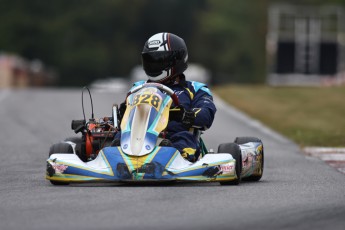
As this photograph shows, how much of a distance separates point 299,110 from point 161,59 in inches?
574

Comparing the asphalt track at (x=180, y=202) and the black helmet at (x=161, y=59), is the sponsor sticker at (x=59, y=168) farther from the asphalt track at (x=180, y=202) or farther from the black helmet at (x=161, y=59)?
the black helmet at (x=161, y=59)

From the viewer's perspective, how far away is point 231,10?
110250 millimetres

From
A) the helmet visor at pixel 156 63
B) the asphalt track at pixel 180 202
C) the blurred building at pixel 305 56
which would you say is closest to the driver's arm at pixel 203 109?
the helmet visor at pixel 156 63

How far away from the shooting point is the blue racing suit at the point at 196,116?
36.0 ft

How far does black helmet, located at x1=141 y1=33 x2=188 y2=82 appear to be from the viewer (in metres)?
11.8

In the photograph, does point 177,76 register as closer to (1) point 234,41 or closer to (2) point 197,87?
(2) point 197,87

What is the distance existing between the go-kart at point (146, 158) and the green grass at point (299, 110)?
6854mm

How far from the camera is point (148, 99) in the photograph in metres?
10.9

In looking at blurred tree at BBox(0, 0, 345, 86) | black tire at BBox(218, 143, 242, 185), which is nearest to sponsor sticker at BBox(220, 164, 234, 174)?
black tire at BBox(218, 143, 242, 185)

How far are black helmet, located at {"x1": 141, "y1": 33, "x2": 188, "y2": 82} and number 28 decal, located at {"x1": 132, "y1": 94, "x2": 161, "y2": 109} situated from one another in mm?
817

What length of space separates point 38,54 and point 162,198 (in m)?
87.2

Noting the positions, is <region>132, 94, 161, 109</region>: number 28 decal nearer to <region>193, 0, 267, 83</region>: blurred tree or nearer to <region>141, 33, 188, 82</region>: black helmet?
<region>141, 33, 188, 82</region>: black helmet

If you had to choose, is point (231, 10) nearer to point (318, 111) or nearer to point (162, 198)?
point (318, 111)

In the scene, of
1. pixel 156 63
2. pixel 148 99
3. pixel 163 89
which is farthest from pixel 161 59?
pixel 148 99
